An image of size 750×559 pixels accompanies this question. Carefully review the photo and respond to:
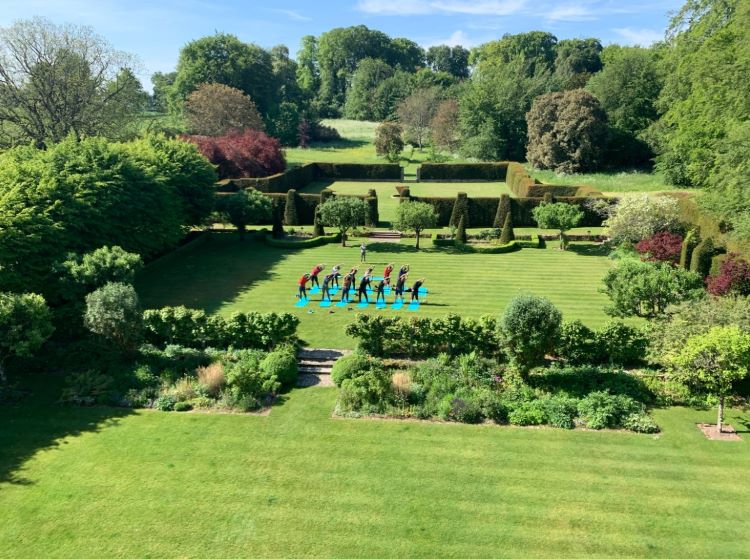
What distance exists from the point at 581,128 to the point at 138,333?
2163 inches

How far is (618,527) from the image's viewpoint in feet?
38.6

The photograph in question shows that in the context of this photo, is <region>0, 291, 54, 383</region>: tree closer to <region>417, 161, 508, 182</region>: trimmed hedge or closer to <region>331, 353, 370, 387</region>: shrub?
<region>331, 353, 370, 387</region>: shrub

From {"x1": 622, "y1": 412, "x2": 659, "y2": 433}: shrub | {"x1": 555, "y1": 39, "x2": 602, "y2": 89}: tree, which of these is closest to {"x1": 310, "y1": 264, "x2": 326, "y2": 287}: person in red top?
{"x1": 622, "y1": 412, "x2": 659, "y2": 433}: shrub

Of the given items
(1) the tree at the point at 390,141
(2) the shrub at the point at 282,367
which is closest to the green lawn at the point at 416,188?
(1) the tree at the point at 390,141

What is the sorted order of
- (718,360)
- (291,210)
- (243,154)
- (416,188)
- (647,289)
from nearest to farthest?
(718,360), (647,289), (291,210), (243,154), (416,188)

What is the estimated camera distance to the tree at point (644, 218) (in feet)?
111

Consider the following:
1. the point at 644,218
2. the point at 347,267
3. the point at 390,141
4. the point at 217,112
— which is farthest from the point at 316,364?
the point at 390,141

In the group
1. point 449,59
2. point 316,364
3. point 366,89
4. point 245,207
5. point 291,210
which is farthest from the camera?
point 449,59

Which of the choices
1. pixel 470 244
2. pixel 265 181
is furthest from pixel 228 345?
pixel 265 181

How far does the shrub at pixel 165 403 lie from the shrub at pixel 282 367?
3066 millimetres

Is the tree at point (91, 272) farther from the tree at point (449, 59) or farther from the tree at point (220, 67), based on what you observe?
the tree at point (449, 59)

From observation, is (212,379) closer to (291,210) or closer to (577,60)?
(291,210)

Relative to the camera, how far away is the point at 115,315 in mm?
18703

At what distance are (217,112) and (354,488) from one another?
6225 cm
